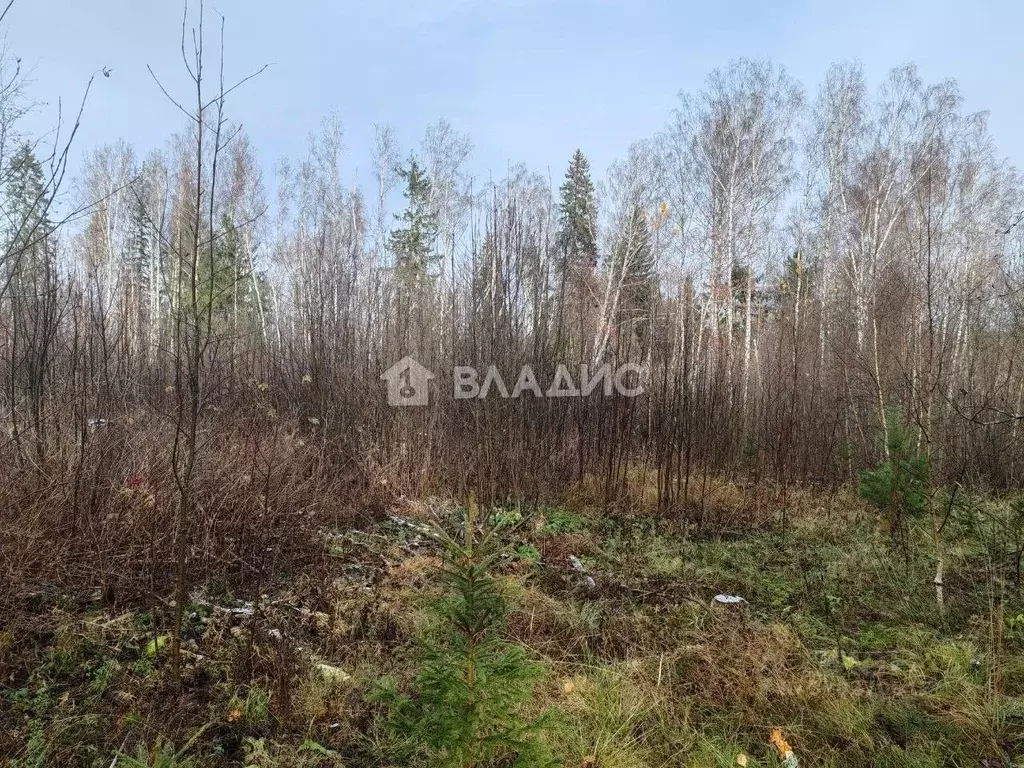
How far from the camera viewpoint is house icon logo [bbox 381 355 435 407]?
636cm

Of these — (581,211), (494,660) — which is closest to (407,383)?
(494,660)

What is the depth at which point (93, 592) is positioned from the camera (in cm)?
290

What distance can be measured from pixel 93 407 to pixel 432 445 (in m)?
3.17

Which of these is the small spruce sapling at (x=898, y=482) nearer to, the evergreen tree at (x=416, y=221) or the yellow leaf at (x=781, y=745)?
the yellow leaf at (x=781, y=745)

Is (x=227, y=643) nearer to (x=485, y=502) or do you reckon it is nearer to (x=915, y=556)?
(x=485, y=502)

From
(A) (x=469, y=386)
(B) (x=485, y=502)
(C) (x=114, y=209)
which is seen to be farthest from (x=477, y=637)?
(C) (x=114, y=209)

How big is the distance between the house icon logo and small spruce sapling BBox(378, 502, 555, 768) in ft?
16.0

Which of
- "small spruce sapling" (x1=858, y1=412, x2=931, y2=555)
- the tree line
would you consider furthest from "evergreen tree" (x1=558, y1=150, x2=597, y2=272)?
"small spruce sapling" (x1=858, y1=412, x2=931, y2=555)

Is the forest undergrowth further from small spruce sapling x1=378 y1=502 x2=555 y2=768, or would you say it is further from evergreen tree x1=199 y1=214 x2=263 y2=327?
evergreen tree x1=199 y1=214 x2=263 y2=327

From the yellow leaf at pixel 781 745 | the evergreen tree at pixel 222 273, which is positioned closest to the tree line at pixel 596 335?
the evergreen tree at pixel 222 273

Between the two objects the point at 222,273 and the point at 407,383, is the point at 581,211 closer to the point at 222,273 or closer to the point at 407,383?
the point at 407,383

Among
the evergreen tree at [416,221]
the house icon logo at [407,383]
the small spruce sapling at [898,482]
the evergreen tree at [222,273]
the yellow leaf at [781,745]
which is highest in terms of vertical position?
the evergreen tree at [416,221]

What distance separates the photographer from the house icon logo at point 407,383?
251 inches

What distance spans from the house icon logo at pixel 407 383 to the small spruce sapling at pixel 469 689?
4.88 m
